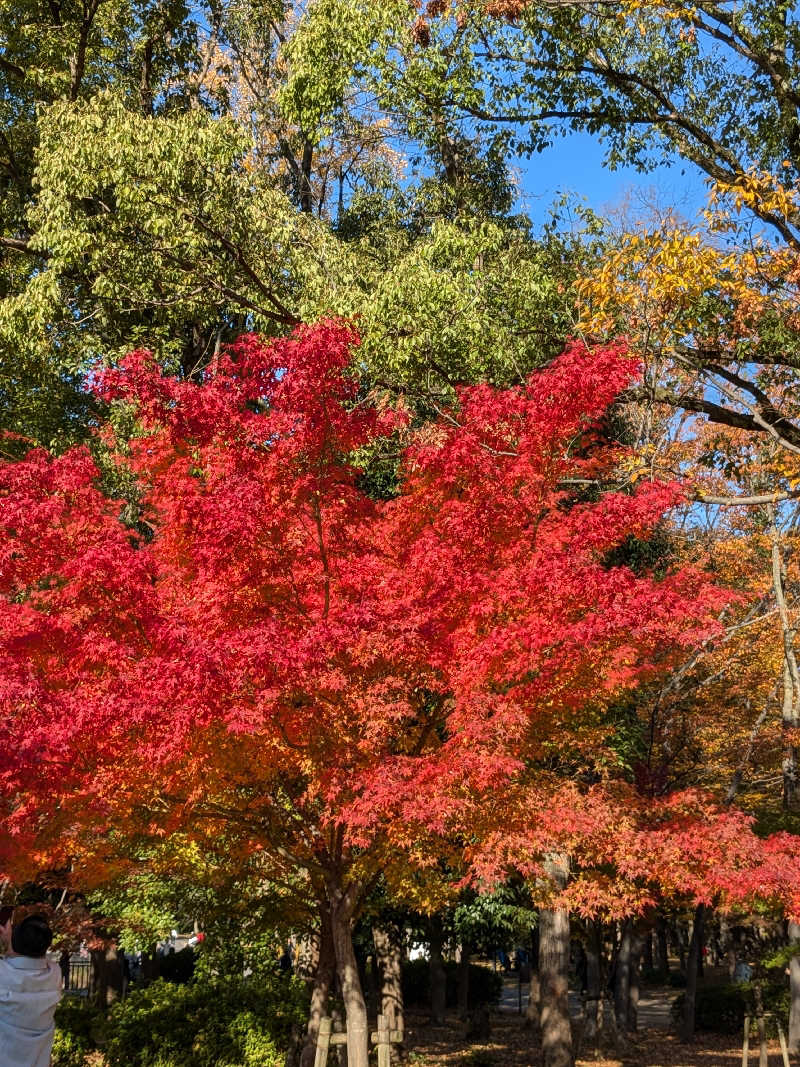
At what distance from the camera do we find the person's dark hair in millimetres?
4512

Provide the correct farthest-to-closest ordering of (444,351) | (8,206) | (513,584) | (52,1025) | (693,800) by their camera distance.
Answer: (8,206) → (444,351) → (693,800) → (513,584) → (52,1025)

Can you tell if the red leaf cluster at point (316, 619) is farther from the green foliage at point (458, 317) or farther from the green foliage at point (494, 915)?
the green foliage at point (494, 915)

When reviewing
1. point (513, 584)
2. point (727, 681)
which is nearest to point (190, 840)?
point (513, 584)

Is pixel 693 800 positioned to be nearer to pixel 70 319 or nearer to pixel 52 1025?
pixel 52 1025

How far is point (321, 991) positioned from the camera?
12195 millimetres

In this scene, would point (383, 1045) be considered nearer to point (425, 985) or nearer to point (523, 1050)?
point (523, 1050)

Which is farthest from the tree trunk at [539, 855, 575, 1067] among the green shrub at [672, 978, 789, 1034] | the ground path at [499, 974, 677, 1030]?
the ground path at [499, 974, 677, 1030]

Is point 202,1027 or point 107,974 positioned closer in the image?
point 202,1027

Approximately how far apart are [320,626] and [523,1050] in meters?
15.8

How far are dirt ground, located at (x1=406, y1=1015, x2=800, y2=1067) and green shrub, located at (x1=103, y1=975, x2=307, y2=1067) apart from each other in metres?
3.48

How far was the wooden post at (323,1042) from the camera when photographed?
32.6ft

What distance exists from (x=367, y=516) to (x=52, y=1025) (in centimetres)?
649

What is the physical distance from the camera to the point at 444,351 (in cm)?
1418

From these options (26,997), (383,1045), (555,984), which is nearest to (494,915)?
(555,984)
